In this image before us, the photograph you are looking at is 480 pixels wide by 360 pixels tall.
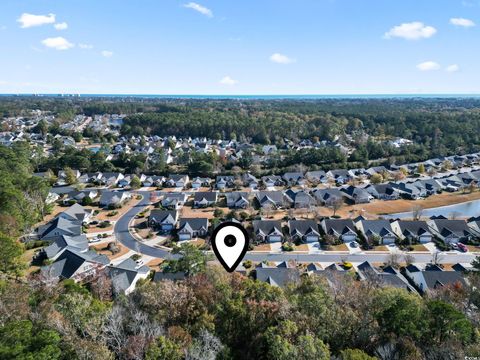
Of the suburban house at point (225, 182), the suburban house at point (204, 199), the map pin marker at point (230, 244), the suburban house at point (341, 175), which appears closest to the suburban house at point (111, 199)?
the suburban house at point (204, 199)

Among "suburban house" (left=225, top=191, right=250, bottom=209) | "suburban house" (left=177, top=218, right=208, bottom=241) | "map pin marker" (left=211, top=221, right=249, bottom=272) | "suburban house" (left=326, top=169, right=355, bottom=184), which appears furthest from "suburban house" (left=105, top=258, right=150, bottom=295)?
"suburban house" (left=326, top=169, right=355, bottom=184)

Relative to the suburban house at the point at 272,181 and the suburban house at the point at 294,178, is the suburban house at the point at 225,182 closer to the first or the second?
the suburban house at the point at 272,181

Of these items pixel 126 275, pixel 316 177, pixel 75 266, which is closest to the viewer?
pixel 126 275

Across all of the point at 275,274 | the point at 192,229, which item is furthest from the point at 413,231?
the point at 192,229

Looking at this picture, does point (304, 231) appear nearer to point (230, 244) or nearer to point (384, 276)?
point (384, 276)

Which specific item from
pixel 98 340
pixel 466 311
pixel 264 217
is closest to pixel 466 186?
pixel 264 217

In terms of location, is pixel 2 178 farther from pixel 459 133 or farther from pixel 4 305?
pixel 459 133

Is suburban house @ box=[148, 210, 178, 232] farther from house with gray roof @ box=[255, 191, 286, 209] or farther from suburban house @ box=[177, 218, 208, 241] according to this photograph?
house with gray roof @ box=[255, 191, 286, 209]
